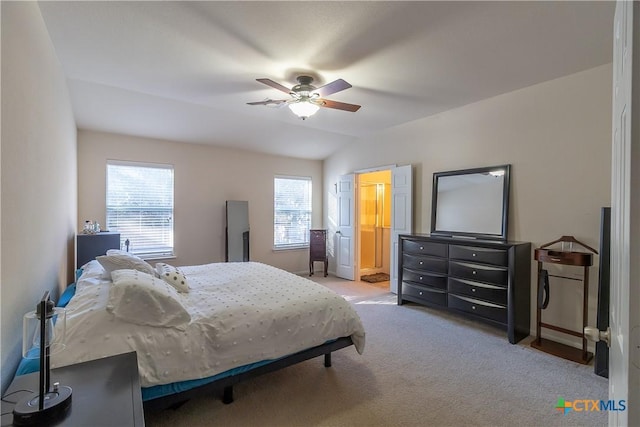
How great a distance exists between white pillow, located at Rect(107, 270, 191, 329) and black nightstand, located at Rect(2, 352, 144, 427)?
1.14 ft

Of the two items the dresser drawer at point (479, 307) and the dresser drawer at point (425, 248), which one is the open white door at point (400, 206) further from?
the dresser drawer at point (479, 307)

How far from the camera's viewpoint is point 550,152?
324 centimetres

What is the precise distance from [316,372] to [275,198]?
158 inches

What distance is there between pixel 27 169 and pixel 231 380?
5.80 ft

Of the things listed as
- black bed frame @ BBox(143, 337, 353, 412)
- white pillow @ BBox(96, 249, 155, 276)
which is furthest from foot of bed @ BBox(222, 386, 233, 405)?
white pillow @ BBox(96, 249, 155, 276)

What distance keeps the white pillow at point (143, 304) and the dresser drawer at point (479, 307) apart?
10.1 ft

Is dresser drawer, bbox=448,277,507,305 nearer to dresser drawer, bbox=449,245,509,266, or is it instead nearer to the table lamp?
dresser drawer, bbox=449,245,509,266

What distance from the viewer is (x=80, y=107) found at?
3.73 metres

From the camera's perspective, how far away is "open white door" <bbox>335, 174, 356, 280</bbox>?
19.1ft

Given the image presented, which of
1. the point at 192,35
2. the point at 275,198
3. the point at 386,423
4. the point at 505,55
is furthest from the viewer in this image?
the point at 275,198

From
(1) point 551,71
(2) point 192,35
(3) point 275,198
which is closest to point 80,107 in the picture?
(2) point 192,35

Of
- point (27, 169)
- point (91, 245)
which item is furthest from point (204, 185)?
point (27, 169)

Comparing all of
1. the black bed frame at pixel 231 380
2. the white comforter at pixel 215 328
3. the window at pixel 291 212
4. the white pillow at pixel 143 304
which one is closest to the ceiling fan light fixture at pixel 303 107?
the white comforter at pixel 215 328

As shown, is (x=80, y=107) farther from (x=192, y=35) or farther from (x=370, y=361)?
(x=370, y=361)
